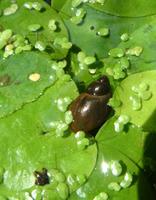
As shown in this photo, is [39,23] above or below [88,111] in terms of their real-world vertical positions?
above

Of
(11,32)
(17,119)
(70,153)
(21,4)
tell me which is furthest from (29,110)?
(21,4)

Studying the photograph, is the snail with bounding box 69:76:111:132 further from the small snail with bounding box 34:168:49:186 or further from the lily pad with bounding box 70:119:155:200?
the small snail with bounding box 34:168:49:186

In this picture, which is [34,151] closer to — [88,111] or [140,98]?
[88,111]

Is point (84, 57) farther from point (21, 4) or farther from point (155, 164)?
point (155, 164)

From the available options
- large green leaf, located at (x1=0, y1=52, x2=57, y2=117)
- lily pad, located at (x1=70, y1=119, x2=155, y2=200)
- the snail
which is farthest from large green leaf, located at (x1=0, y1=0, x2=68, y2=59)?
lily pad, located at (x1=70, y1=119, x2=155, y2=200)

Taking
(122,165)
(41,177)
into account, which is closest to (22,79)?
(41,177)

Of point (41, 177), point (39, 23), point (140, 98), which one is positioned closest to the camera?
point (41, 177)

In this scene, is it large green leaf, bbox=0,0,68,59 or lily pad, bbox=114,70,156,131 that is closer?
lily pad, bbox=114,70,156,131
